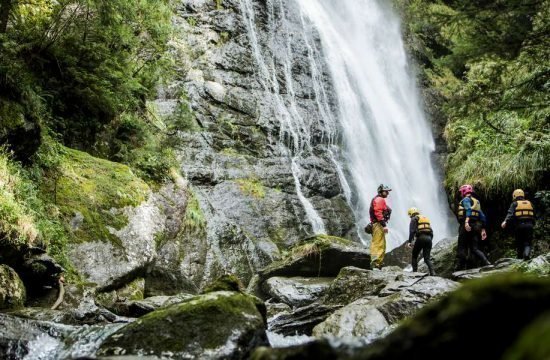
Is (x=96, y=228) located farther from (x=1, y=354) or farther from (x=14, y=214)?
(x=1, y=354)

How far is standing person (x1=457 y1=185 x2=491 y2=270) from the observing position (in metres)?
10.1

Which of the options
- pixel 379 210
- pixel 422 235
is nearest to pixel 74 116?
pixel 379 210

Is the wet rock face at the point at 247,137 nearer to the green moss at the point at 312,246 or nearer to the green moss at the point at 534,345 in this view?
the green moss at the point at 312,246

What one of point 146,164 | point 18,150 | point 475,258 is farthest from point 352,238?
point 18,150

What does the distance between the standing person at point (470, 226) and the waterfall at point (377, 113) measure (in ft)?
21.5

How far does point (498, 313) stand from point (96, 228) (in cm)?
869

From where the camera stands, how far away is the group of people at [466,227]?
31.4 ft

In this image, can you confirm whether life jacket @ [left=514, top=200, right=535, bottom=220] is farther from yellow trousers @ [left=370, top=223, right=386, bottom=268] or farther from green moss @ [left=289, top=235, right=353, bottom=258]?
green moss @ [left=289, top=235, right=353, bottom=258]

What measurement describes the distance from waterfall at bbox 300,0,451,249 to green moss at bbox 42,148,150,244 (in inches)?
370

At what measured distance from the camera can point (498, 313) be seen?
179 cm

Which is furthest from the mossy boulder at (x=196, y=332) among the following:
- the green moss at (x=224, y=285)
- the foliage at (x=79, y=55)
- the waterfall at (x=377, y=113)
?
the waterfall at (x=377, y=113)

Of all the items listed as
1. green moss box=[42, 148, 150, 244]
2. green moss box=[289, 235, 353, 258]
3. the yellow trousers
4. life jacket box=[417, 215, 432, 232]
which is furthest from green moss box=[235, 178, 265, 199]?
life jacket box=[417, 215, 432, 232]

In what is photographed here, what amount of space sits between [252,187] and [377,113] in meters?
10.3

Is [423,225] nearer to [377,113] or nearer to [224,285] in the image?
[224,285]
